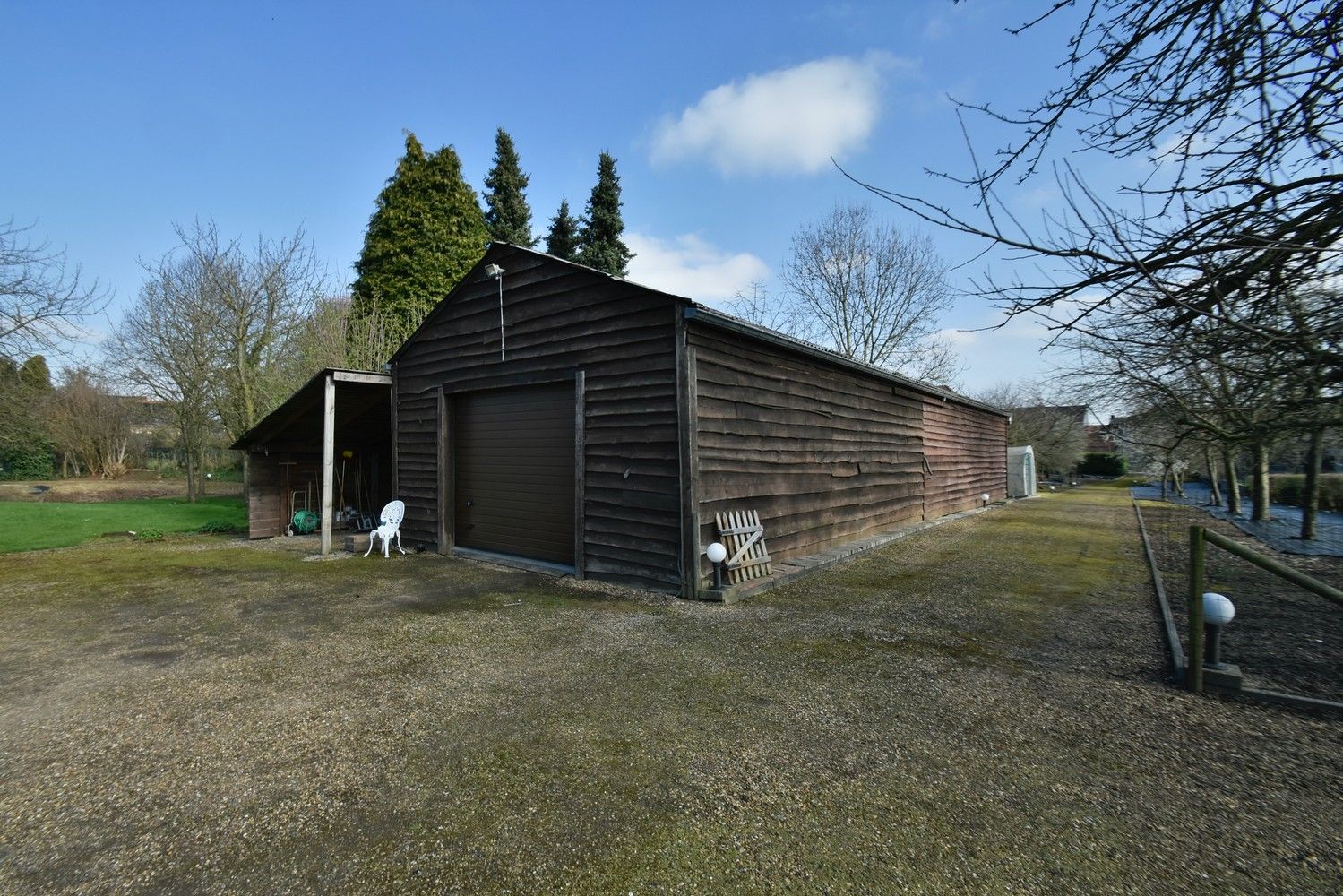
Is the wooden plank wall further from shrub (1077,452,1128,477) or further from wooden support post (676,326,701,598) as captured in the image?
shrub (1077,452,1128,477)

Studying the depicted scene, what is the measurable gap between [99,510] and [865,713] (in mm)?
20244

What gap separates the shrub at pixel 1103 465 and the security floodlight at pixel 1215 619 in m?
40.4

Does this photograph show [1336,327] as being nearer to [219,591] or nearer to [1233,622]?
Result: [1233,622]

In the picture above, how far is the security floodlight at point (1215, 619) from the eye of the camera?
335 cm

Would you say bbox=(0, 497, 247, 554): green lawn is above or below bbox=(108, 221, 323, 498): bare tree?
below

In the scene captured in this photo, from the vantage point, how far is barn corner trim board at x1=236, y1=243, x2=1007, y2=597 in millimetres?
6031

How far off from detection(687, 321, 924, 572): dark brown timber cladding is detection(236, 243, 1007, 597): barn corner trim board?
29 millimetres

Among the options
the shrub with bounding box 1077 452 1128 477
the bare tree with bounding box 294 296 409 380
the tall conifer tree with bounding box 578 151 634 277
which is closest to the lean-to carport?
the bare tree with bounding box 294 296 409 380

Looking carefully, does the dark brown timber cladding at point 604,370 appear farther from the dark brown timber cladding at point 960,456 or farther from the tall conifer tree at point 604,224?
the tall conifer tree at point 604,224

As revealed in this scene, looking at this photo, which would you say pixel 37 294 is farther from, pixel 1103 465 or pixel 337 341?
pixel 1103 465

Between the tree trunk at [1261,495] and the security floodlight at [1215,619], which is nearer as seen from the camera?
the security floodlight at [1215,619]

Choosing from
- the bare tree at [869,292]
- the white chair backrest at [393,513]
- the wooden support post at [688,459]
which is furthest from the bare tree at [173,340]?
the bare tree at [869,292]

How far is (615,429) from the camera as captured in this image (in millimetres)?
6488

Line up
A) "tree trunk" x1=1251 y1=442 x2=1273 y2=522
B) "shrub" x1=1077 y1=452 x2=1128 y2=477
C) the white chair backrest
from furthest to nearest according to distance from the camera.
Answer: "shrub" x1=1077 y1=452 x2=1128 y2=477 → "tree trunk" x1=1251 y1=442 x2=1273 y2=522 → the white chair backrest
